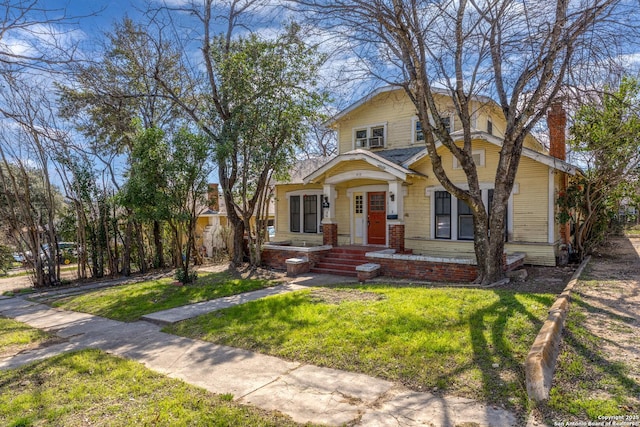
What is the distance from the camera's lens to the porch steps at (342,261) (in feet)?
39.0

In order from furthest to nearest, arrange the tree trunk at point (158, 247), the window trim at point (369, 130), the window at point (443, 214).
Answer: the window trim at point (369, 130) < the tree trunk at point (158, 247) < the window at point (443, 214)

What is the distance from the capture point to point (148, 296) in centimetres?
930

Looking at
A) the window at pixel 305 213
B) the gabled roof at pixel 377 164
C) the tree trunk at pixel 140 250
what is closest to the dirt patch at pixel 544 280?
the gabled roof at pixel 377 164

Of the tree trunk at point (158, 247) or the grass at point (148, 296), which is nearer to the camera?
the grass at point (148, 296)

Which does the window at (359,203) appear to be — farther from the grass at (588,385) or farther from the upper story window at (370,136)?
the grass at (588,385)

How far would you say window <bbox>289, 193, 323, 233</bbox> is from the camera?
628 inches

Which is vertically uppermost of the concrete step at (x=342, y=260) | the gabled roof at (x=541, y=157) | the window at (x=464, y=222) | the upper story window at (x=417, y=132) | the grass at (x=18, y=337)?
the upper story window at (x=417, y=132)

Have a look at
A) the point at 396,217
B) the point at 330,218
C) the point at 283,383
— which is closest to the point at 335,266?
the point at 330,218

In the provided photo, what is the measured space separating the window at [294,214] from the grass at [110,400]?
11968mm

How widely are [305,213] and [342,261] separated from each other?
4.51 metres

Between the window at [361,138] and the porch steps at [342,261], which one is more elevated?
the window at [361,138]

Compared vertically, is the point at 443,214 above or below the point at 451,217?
above

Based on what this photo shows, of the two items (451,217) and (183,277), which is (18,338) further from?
(451,217)

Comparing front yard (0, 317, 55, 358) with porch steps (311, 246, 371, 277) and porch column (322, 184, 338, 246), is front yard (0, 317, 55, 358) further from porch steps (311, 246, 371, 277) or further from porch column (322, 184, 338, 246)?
porch column (322, 184, 338, 246)
